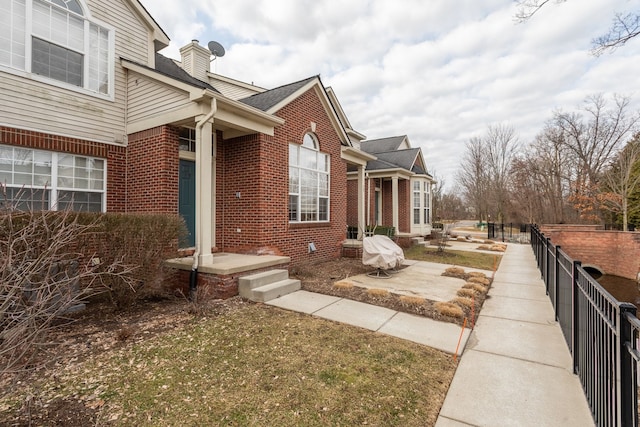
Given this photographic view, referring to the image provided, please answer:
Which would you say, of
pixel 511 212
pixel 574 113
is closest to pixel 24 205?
pixel 574 113

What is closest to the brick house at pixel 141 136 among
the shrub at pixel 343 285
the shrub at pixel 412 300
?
the shrub at pixel 343 285

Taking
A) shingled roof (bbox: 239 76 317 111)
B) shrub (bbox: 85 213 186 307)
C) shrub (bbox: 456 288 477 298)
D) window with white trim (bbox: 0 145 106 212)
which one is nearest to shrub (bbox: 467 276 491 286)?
shrub (bbox: 456 288 477 298)

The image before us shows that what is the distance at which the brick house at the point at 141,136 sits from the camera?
19.6 ft

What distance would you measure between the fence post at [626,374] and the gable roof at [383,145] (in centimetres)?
2035

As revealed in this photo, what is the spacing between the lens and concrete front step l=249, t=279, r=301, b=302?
5707 millimetres

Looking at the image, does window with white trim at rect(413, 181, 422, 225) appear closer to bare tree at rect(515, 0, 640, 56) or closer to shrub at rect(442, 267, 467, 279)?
shrub at rect(442, 267, 467, 279)

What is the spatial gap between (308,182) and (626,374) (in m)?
8.04

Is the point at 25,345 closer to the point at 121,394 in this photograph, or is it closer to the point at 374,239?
the point at 121,394

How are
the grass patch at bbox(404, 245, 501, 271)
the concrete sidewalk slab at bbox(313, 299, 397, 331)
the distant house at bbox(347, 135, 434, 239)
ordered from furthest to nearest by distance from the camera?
the distant house at bbox(347, 135, 434, 239) → the grass patch at bbox(404, 245, 501, 271) → the concrete sidewalk slab at bbox(313, 299, 397, 331)

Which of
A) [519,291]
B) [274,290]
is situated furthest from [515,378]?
[519,291]

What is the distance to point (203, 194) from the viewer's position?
6.08 meters

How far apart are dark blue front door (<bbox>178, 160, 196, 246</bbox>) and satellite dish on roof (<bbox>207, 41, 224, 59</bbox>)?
8181mm

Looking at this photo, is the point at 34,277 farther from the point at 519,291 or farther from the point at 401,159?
Answer: the point at 401,159

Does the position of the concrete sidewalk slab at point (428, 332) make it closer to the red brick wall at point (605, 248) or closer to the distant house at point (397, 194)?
the distant house at point (397, 194)
